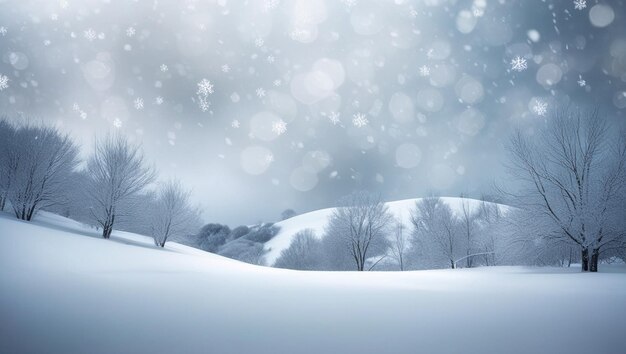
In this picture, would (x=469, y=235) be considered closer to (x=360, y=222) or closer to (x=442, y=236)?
(x=442, y=236)

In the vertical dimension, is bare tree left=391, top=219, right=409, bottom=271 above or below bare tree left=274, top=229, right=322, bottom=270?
above

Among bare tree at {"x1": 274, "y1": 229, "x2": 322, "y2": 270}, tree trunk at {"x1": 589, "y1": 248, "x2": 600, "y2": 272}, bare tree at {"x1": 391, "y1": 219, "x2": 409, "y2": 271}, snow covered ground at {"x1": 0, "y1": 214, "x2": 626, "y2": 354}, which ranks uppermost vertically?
tree trunk at {"x1": 589, "y1": 248, "x2": 600, "y2": 272}

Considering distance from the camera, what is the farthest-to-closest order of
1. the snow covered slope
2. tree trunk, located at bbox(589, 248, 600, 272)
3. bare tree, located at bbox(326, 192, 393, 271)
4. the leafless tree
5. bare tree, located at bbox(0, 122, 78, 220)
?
the snow covered slope → the leafless tree → bare tree, located at bbox(326, 192, 393, 271) → bare tree, located at bbox(0, 122, 78, 220) → tree trunk, located at bbox(589, 248, 600, 272)

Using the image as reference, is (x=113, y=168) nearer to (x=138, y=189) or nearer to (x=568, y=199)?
(x=138, y=189)

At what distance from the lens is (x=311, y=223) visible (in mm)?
64312

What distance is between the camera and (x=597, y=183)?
1129 centimetres

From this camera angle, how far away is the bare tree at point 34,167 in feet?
50.8

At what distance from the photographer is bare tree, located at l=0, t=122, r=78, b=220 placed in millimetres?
15469

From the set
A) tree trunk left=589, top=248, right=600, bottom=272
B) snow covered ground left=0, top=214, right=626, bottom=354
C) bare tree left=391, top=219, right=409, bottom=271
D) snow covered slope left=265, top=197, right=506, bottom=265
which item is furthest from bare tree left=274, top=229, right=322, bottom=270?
snow covered ground left=0, top=214, right=626, bottom=354

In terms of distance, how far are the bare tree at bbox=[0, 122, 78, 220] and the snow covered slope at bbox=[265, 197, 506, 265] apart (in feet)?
127

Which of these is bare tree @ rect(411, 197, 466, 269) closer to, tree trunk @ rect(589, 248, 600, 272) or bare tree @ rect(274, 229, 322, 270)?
bare tree @ rect(274, 229, 322, 270)

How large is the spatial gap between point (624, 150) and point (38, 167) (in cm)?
3182

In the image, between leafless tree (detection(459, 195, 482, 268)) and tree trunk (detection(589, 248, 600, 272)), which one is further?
leafless tree (detection(459, 195, 482, 268))

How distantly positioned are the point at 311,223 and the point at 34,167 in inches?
2071
